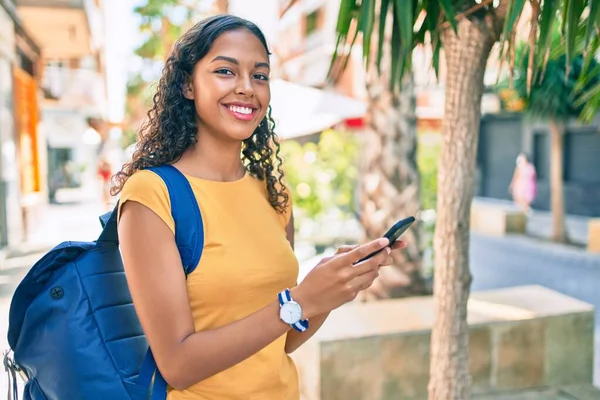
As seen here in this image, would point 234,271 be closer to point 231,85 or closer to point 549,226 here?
point 231,85

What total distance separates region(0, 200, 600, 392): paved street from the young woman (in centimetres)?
450

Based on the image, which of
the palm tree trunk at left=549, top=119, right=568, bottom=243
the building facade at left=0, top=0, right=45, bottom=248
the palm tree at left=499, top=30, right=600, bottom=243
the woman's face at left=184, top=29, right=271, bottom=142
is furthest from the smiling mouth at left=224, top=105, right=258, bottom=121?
the palm tree trunk at left=549, top=119, right=568, bottom=243

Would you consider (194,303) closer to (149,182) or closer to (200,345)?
(200,345)

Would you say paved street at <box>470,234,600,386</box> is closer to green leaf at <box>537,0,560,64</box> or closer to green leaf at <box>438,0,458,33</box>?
green leaf at <box>537,0,560,64</box>

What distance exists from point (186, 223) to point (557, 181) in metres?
11.4

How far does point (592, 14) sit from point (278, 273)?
1484mm

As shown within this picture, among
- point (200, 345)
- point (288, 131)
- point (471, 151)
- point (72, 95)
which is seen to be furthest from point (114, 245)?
point (72, 95)

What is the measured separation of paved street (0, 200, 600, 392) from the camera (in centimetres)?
793

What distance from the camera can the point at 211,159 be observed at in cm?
153

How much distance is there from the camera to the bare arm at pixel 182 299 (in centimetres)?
124

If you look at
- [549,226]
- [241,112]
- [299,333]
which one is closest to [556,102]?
[549,226]

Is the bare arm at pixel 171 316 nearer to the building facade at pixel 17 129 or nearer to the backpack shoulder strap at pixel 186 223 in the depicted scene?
the backpack shoulder strap at pixel 186 223

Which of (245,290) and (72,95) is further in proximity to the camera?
(72,95)

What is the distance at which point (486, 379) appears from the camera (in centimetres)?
395
